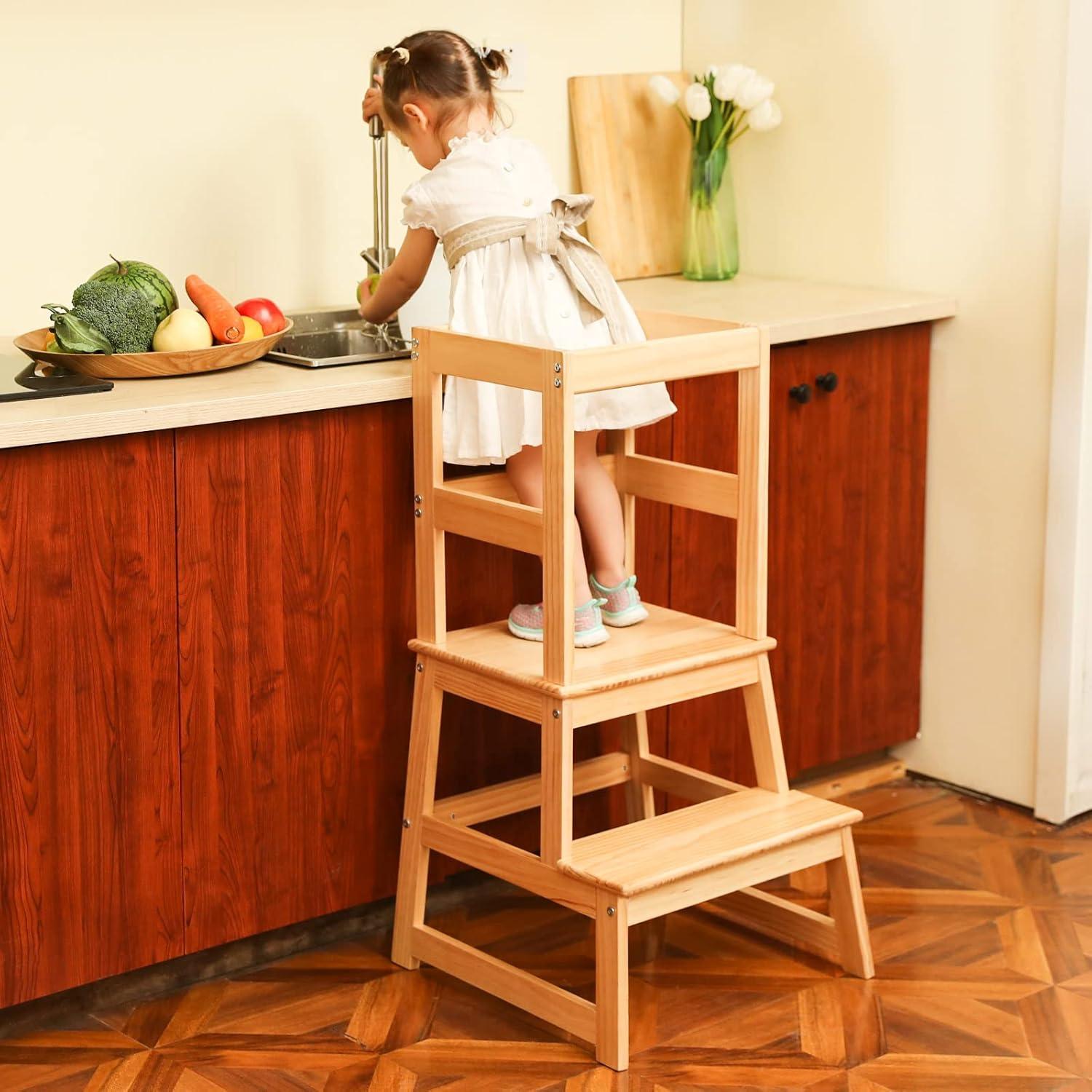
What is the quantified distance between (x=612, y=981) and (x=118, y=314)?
107 cm

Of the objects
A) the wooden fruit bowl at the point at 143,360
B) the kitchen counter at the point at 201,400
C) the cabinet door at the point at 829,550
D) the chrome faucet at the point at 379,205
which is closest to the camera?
the kitchen counter at the point at 201,400

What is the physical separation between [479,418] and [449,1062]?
0.83 metres

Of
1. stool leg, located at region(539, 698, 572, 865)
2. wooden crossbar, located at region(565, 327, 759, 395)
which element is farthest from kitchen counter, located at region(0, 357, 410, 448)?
stool leg, located at region(539, 698, 572, 865)

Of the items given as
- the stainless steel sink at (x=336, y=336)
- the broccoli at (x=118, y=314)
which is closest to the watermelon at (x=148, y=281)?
the broccoli at (x=118, y=314)

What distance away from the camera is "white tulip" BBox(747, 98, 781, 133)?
9.95 ft

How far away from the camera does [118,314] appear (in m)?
2.24

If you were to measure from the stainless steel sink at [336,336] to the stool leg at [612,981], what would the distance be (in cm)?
88

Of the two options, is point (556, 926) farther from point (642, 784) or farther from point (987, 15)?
point (987, 15)

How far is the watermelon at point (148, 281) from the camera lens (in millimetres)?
2289

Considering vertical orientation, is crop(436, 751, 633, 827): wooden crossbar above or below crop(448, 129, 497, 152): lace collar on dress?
below

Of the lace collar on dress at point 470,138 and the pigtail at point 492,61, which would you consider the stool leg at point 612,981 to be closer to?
the lace collar on dress at point 470,138

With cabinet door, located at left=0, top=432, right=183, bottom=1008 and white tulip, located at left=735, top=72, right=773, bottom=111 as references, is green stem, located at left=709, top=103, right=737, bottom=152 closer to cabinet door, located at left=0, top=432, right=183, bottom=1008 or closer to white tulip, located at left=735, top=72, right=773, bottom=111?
white tulip, located at left=735, top=72, right=773, bottom=111

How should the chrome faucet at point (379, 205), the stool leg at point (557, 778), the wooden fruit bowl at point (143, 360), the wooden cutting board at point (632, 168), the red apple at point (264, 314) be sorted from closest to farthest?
the stool leg at point (557, 778), the wooden fruit bowl at point (143, 360), the red apple at point (264, 314), the chrome faucet at point (379, 205), the wooden cutting board at point (632, 168)

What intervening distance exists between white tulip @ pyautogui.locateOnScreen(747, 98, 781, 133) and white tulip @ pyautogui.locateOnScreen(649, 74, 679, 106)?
0.14 metres
